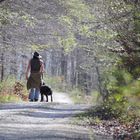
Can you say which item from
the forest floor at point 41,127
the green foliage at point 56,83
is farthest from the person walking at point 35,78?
the green foliage at point 56,83

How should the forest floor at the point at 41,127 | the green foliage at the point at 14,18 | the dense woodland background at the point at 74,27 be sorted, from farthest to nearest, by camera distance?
the green foliage at the point at 14,18 < the dense woodland background at the point at 74,27 < the forest floor at the point at 41,127

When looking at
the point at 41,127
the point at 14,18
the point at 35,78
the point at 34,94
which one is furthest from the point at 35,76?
the point at 41,127

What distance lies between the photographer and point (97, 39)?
711 inches

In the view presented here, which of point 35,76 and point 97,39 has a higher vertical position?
point 97,39

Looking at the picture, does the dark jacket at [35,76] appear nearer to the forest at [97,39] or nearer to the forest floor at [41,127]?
the forest at [97,39]

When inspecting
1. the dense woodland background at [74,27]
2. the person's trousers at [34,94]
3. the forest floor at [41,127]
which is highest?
the dense woodland background at [74,27]

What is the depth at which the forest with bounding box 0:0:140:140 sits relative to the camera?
22.8 feet

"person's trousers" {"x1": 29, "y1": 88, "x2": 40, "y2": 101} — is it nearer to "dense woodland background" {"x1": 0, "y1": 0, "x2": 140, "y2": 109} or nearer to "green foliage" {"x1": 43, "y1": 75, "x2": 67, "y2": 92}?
"dense woodland background" {"x1": 0, "y1": 0, "x2": 140, "y2": 109}

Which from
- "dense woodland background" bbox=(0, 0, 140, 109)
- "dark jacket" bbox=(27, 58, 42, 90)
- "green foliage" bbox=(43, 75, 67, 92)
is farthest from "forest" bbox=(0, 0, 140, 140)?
"green foliage" bbox=(43, 75, 67, 92)

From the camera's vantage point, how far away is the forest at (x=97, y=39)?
22.8 ft

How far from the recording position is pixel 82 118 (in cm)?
1389

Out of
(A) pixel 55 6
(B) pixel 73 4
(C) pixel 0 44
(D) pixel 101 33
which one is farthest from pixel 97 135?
(B) pixel 73 4

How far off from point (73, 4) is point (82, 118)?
17.2 meters

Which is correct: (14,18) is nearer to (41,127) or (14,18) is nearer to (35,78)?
A: (35,78)
